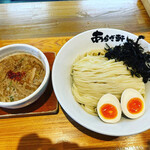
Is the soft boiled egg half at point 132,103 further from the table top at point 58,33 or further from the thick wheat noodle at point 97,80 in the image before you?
the table top at point 58,33

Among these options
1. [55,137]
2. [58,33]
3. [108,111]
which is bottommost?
[55,137]

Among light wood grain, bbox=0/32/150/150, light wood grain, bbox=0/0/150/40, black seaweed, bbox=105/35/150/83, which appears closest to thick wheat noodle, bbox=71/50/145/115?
black seaweed, bbox=105/35/150/83

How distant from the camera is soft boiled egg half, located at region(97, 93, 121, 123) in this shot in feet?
4.06

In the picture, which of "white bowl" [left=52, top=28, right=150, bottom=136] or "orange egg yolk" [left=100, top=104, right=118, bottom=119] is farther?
"orange egg yolk" [left=100, top=104, right=118, bottom=119]

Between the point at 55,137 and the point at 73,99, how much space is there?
0.39m

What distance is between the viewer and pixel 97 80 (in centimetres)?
148

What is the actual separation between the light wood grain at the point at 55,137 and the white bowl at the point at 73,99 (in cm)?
20

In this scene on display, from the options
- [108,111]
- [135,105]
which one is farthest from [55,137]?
[135,105]

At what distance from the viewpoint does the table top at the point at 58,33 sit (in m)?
1.29

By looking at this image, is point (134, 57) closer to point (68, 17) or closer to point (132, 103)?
point (132, 103)

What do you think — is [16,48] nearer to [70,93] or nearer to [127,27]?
[70,93]

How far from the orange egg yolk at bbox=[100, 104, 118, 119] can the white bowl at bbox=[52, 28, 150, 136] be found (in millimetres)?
71

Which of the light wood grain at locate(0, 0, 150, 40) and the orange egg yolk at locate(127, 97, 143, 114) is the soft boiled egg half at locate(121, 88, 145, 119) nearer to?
the orange egg yolk at locate(127, 97, 143, 114)

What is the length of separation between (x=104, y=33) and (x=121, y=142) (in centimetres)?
117
